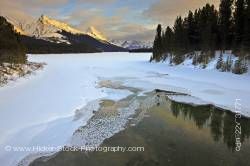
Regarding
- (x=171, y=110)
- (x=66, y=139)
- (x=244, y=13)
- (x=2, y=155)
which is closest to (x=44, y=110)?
(x=66, y=139)

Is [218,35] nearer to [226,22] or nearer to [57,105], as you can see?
[226,22]

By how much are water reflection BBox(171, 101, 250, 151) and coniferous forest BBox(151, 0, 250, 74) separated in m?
9.93

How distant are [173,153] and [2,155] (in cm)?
415

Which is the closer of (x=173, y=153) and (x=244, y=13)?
(x=173, y=153)

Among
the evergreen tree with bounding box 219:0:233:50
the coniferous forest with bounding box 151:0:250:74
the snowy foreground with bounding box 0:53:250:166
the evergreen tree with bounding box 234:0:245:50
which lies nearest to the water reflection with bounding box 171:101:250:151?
the snowy foreground with bounding box 0:53:250:166

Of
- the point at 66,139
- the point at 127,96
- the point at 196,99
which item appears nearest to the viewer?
the point at 66,139

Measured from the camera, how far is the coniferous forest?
24.9 m

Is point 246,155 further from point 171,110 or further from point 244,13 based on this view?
point 244,13

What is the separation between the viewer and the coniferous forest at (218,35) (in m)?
24.9

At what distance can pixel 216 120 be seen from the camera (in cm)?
1061

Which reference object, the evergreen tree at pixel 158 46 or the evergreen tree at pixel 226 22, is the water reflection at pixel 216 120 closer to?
the evergreen tree at pixel 226 22

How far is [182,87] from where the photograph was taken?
18422mm

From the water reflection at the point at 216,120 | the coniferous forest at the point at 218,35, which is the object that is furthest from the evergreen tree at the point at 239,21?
the water reflection at the point at 216,120

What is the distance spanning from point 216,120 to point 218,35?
27.0 m
